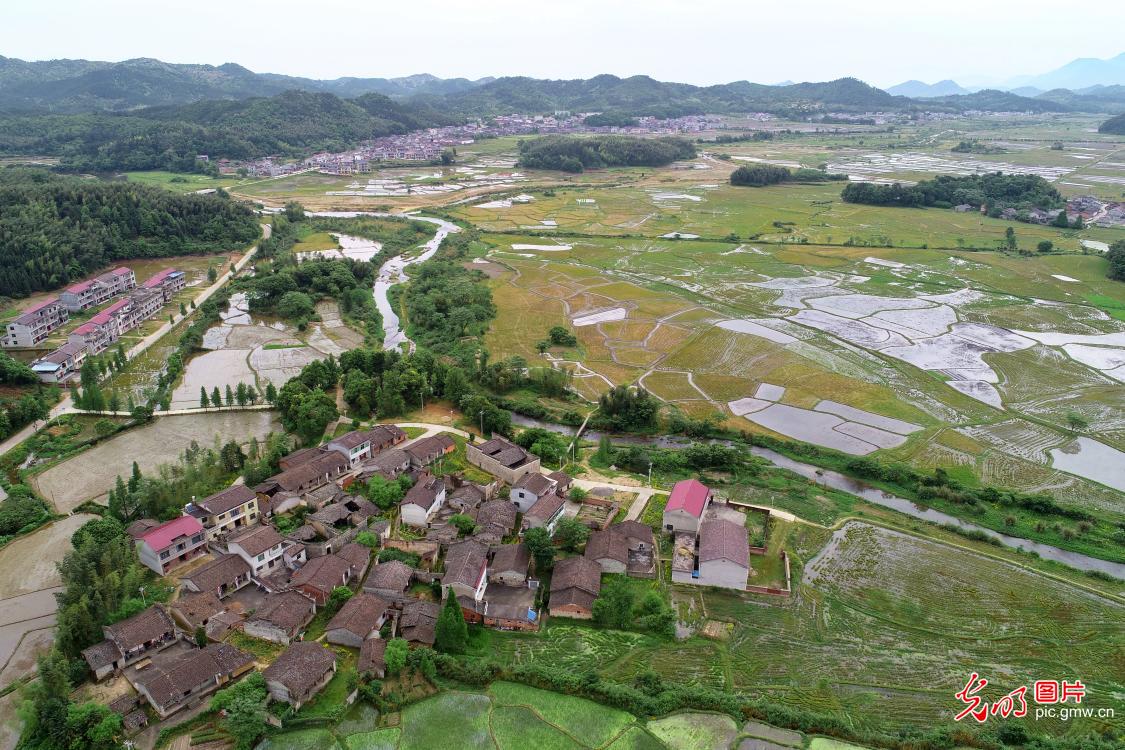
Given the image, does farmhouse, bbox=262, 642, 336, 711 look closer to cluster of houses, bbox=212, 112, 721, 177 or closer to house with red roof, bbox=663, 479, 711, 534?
house with red roof, bbox=663, 479, 711, 534

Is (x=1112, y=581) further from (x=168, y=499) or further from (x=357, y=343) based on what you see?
(x=357, y=343)

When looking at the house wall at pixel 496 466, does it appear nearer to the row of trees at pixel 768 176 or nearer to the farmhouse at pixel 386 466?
the farmhouse at pixel 386 466

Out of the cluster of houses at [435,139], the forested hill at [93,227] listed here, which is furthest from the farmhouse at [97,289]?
the cluster of houses at [435,139]

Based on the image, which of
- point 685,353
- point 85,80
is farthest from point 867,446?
point 85,80

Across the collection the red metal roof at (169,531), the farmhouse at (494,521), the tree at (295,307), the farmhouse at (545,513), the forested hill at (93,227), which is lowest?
the farmhouse at (494,521)

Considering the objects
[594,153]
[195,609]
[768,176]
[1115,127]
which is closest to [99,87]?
[594,153]

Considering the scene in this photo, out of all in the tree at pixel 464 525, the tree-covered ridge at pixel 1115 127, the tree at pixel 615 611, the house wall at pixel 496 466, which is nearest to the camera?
the tree at pixel 615 611
